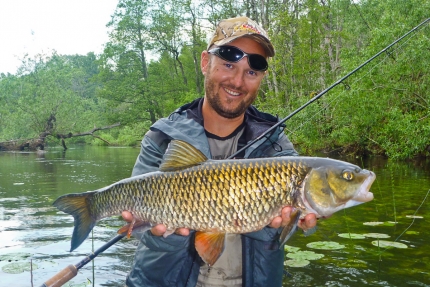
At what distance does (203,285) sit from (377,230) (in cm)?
423

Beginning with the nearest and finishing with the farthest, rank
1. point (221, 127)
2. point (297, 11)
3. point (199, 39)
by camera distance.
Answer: point (221, 127), point (297, 11), point (199, 39)

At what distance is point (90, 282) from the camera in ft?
14.9

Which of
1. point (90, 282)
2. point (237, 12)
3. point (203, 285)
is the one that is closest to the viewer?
point (203, 285)

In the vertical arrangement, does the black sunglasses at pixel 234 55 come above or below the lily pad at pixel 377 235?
above

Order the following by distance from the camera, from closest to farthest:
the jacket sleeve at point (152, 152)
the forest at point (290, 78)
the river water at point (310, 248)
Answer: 1. the jacket sleeve at point (152, 152)
2. the river water at point (310, 248)
3. the forest at point (290, 78)

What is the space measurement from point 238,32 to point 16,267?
3.73 m

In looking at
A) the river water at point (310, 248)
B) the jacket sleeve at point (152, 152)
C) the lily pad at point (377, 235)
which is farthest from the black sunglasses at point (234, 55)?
the lily pad at point (377, 235)

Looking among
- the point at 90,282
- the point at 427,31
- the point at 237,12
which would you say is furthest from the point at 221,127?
the point at 237,12

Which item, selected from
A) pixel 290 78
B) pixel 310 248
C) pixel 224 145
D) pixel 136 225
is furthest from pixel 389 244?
pixel 290 78

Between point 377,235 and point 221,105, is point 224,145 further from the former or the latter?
point 377,235

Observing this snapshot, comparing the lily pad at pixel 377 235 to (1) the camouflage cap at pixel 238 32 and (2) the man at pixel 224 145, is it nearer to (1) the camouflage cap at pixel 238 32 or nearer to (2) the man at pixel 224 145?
(2) the man at pixel 224 145

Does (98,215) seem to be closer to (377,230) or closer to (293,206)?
(293,206)

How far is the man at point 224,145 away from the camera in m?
2.85

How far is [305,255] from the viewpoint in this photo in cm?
536
